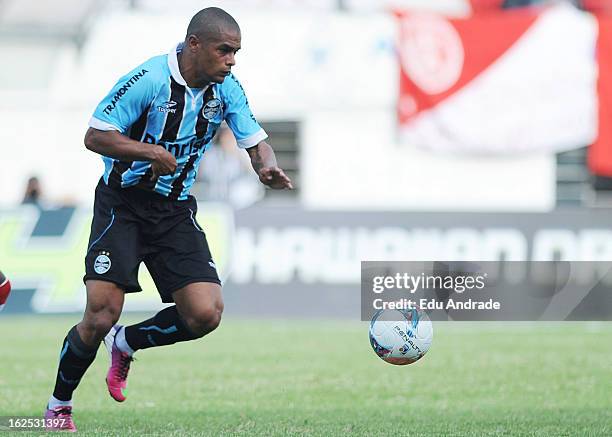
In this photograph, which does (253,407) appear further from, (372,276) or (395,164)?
(395,164)

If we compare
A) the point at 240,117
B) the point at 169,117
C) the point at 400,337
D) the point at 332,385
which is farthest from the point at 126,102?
the point at 332,385

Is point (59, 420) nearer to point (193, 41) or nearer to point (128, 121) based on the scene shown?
point (128, 121)

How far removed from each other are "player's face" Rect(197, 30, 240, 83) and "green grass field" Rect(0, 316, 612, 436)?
193 cm

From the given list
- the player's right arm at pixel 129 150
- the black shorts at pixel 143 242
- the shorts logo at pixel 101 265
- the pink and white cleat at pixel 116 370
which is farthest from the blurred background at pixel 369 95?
the player's right arm at pixel 129 150

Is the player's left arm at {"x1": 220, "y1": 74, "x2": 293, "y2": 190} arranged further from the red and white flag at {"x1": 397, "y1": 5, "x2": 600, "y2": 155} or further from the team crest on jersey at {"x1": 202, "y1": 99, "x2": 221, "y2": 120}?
the red and white flag at {"x1": 397, "y1": 5, "x2": 600, "y2": 155}

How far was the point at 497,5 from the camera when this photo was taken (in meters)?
22.3

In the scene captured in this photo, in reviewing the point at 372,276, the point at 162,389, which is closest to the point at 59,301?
the point at 372,276

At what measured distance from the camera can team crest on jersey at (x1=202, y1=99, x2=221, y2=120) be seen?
699 centimetres

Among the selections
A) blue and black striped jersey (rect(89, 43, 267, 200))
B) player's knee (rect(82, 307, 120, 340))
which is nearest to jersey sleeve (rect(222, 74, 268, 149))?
blue and black striped jersey (rect(89, 43, 267, 200))

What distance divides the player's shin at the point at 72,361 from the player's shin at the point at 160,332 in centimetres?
42

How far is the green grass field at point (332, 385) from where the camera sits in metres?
7.36

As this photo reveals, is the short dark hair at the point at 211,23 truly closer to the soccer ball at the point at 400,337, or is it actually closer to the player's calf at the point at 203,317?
the player's calf at the point at 203,317

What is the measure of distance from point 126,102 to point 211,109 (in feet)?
1.71

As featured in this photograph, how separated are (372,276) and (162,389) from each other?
587 centimetres
